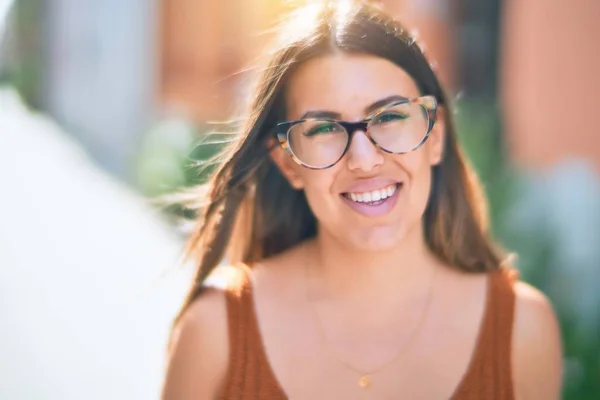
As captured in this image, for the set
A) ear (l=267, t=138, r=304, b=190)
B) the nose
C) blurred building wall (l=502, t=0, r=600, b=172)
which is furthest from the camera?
blurred building wall (l=502, t=0, r=600, b=172)

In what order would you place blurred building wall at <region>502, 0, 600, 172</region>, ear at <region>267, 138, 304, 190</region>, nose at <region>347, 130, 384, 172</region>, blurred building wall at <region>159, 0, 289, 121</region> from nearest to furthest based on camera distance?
nose at <region>347, 130, 384, 172</region>, ear at <region>267, 138, 304, 190</region>, blurred building wall at <region>502, 0, 600, 172</region>, blurred building wall at <region>159, 0, 289, 121</region>

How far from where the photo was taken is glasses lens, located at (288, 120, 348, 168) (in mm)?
1943

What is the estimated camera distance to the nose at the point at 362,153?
1.91 m

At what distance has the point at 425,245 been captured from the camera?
2.27m


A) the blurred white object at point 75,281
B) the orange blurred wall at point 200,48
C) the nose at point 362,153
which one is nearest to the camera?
the nose at point 362,153

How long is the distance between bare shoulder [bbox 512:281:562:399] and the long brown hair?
20 centimetres

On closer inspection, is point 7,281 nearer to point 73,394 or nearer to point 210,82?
point 73,394

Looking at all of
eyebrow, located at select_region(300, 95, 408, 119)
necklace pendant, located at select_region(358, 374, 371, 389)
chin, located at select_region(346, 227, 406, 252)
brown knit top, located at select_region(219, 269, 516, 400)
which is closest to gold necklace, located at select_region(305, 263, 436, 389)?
necklace pendant, located at select_region(358, 374, 371, 389)

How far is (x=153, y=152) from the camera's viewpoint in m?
6.76

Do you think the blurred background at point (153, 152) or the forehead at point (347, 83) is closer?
the forehead at point (347, 83)

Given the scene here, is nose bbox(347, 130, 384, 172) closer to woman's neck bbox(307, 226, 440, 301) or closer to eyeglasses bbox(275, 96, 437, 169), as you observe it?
eyeglasses bbox(275, 96, 437, 169)

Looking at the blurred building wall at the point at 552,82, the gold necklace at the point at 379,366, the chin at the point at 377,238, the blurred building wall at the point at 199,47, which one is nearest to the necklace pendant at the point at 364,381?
the gold necklace at the point at 379,366

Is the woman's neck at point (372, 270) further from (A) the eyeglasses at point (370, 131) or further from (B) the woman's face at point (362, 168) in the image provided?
(A) the eyeglasses at point (370, 131)

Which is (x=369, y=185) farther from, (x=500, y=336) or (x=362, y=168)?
Result: (x=500, y=336)
